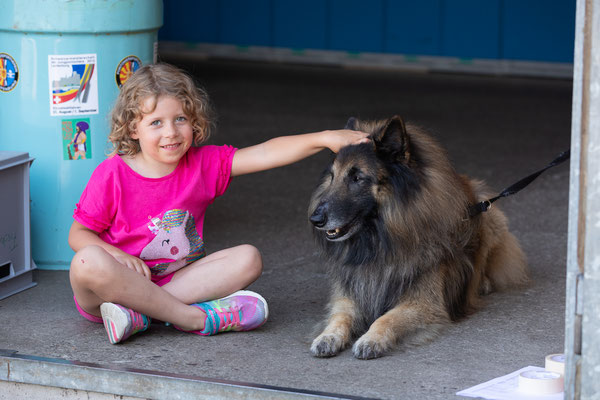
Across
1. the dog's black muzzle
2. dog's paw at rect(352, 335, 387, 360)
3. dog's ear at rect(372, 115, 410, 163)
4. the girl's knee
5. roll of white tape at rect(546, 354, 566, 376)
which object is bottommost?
dog's paw at rect(352, 335, 387, 360)

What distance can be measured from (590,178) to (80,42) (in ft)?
9.54

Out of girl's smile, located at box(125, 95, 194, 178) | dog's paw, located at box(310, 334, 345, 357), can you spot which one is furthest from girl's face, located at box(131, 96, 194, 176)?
dog's paw, located at box(310, 334, 345, 357)

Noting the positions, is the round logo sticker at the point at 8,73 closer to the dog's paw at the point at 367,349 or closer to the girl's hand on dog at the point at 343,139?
the girl's hand on dog at the point at 343,139

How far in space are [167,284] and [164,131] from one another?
0.68 m

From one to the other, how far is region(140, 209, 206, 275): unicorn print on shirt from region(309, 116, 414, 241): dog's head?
59cm

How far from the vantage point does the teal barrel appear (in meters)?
4.61

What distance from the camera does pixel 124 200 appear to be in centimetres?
393

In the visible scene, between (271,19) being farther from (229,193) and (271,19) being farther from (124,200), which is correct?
(124,200)

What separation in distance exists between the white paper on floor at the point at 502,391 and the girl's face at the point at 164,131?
1611 mm

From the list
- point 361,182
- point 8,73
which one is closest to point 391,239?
point 361,182

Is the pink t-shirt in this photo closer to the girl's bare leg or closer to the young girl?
the young girl

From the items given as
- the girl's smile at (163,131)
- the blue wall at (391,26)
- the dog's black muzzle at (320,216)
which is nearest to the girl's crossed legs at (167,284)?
the dog's black muzzle at (320,216)

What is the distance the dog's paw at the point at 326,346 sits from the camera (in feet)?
12.0

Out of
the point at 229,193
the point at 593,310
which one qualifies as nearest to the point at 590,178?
the point at 593,310
